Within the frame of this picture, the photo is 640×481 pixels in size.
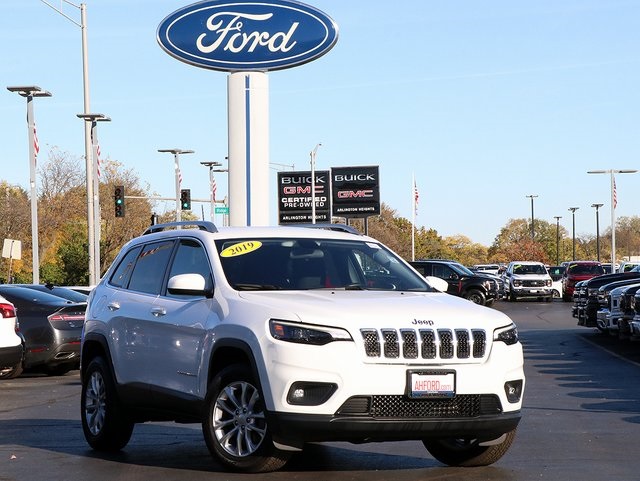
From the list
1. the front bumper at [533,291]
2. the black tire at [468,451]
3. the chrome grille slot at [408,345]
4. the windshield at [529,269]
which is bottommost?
the front bumper at [533,291]

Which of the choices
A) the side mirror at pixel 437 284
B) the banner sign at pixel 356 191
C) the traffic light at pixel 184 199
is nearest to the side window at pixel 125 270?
the side mirror at pixel 437 284

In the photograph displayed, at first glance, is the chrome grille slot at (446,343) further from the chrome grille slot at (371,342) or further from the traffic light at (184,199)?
the traffic light at (184,199)

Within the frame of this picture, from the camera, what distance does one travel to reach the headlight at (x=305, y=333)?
8.18 metres

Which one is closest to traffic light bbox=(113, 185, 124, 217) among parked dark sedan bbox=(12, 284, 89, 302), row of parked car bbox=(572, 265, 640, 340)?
row of parked car bbox=(572, 265, 640, 340)

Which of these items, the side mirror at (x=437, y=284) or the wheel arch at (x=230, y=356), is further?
the side mirror at (x=437, y=284)

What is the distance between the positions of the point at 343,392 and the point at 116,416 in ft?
9.53

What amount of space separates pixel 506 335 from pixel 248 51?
18255 millimetres

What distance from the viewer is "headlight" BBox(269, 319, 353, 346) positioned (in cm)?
818

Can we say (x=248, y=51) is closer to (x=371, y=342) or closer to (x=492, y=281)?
(x=371, y=342)

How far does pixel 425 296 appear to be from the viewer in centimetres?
912

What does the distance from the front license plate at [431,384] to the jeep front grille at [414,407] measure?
54 mm

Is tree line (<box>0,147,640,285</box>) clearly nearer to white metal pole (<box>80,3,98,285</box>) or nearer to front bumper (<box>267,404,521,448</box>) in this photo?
white metal pole (<box>80,3,98,285</box>)

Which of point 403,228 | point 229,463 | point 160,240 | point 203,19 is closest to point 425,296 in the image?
point 229,463

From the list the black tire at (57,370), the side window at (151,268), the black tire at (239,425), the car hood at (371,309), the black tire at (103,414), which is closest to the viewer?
the car hood at (371,309)
